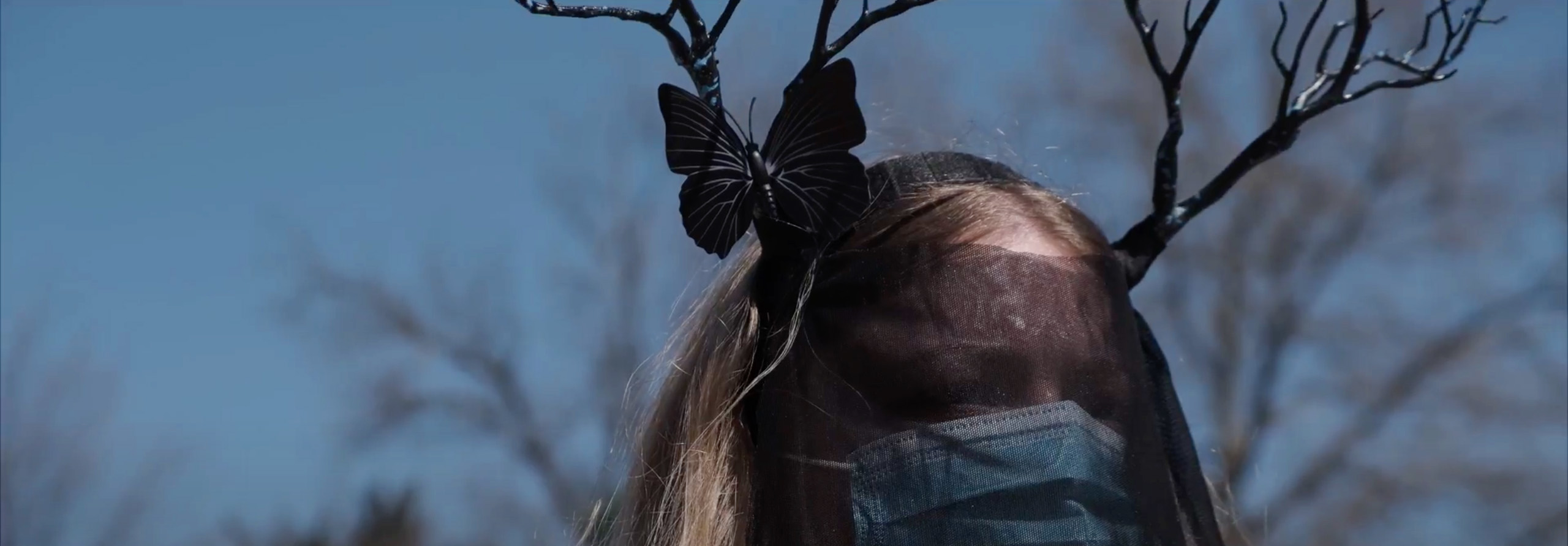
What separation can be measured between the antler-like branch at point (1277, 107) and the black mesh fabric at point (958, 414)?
0.18 m

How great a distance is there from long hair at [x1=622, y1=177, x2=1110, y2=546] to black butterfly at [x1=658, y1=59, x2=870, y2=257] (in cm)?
10

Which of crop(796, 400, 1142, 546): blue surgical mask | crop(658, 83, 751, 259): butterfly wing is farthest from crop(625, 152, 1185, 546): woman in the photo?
crop(658, 83, 751, 259): butterfly wing

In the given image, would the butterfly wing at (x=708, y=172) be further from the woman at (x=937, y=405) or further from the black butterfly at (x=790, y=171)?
the woman at (x=937, y=405)

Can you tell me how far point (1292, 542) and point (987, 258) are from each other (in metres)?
10.4

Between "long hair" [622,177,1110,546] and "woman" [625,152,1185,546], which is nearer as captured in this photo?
"woman" [625,152,1185,546]

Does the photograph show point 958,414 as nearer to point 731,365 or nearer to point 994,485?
point 994,485

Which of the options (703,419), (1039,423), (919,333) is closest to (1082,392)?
(1039,423)

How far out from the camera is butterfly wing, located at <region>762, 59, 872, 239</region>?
142 cm

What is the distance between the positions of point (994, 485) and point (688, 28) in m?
0.55

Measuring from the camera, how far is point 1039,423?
4.52 feet

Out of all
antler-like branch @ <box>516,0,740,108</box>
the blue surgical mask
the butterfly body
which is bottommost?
the blue surgical mask

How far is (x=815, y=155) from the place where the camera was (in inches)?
56.2

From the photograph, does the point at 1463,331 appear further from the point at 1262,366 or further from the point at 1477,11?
the point at 1477,11

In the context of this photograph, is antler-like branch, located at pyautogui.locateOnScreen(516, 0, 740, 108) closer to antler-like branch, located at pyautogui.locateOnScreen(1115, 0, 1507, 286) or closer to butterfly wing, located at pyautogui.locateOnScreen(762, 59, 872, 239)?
butterfly wing, located at pyautogui.locateOnScreen(762, 59, 872, 239)
